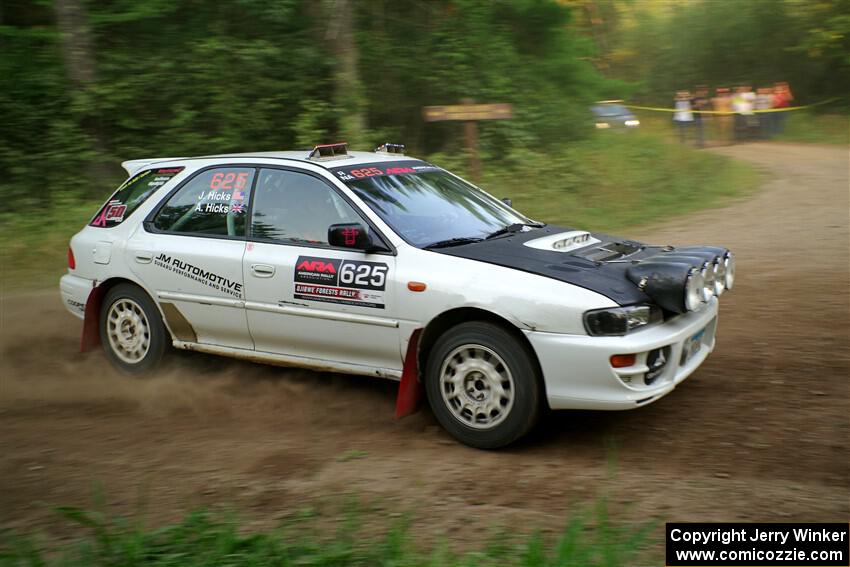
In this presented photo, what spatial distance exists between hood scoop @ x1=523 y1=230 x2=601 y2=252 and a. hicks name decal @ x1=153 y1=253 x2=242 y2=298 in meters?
2.05

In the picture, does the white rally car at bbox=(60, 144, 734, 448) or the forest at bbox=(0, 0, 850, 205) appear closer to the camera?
the white rally car at bbox=(60, 144, 734, 448)

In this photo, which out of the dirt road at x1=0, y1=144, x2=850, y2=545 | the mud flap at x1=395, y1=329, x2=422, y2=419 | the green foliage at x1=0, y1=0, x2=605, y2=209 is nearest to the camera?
the dirt road at x1=0, y1=144, x2=850, y2=545

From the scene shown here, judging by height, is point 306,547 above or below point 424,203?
below

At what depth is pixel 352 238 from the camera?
5.43 meters

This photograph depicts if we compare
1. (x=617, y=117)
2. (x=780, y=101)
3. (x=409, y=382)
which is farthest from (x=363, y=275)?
(x=780, y=101)

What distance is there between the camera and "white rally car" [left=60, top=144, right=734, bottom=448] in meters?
4.83

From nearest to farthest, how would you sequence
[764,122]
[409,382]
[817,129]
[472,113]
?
[409,382]
[472,113]
[764,122]
[817,129]

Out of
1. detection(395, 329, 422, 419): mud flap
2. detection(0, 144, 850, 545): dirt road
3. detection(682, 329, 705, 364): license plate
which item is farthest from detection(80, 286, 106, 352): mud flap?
detection(682, 329, 705, 364): license plate

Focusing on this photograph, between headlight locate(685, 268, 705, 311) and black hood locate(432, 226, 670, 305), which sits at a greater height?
black hood locate(432, 226, 670, 305)

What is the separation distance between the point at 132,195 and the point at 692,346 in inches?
174

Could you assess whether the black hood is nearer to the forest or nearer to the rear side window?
the rear side window

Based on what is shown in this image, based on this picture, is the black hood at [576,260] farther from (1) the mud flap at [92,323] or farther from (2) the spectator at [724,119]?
(2) the spectator at [724,119]

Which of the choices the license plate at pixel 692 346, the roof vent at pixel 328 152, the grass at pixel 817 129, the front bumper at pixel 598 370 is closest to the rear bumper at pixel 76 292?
the roof vent at pixel 328 152

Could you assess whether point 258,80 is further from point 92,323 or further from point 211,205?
point 211,205
